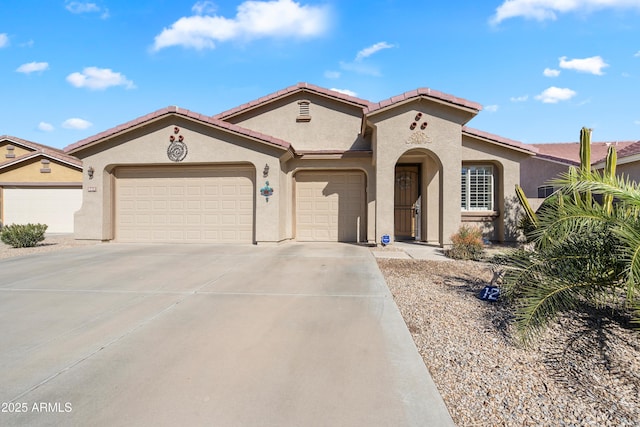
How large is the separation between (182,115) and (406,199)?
9.31m

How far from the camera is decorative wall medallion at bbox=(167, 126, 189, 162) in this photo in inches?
474

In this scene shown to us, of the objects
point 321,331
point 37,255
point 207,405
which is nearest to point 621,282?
point 321,331

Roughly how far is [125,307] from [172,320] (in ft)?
3.40

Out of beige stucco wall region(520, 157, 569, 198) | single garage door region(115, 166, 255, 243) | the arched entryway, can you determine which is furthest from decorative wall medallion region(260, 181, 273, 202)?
beige stucco wall region(520, 157, 569, 198)

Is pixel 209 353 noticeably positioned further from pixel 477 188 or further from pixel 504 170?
pixel 504 170

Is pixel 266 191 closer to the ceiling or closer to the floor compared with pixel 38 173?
closer to the floor

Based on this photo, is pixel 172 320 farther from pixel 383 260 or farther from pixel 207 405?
pixel 383 260

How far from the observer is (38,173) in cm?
1712

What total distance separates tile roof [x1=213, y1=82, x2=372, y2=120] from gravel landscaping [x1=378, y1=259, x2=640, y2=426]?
391 inches

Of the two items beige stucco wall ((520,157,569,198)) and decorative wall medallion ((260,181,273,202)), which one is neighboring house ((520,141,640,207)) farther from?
decorative wall medallion ((260,181,273,202))

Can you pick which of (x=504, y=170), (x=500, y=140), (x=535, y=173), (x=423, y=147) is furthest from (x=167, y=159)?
(x=535, y=173)

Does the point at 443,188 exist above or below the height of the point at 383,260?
above

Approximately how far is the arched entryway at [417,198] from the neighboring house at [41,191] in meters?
15.6

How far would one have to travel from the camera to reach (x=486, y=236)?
42.2 ft
